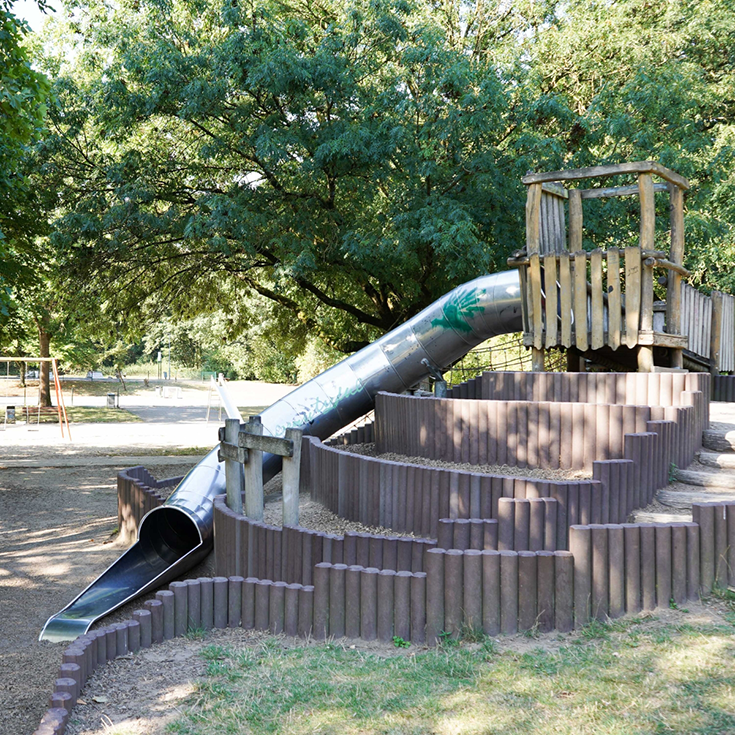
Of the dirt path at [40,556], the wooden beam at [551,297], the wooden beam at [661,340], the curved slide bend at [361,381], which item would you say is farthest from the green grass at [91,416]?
the wooden beam at [661,340]

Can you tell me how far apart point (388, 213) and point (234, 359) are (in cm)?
3700

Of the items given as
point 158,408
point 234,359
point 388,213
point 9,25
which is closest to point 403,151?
point 388,213

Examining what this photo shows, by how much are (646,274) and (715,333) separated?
10.6 feet

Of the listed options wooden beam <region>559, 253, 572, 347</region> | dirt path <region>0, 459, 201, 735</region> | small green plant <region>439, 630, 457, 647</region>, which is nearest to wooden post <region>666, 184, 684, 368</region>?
wooden beam <region>559, 253, 572, 347</region>

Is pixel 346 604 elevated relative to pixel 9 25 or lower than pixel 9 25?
lower

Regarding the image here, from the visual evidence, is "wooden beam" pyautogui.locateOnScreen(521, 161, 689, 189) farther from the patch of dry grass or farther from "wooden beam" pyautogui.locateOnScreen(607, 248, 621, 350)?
the patch of dry grass

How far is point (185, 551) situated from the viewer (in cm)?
837

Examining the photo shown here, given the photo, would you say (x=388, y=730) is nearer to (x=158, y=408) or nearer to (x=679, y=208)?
(x=679, y=208)

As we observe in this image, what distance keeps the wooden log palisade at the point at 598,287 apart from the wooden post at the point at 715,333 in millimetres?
1798

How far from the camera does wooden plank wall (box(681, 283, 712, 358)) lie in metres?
9.63

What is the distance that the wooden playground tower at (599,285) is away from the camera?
845cm

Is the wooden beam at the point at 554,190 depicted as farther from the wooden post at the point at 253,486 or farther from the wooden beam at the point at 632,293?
the wooden post at the point at 253,486

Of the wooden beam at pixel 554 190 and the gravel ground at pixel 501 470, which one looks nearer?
the gravel ground at pixel 501 470

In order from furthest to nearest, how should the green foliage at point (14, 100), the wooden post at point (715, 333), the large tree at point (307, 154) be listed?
the large tree at point (307, 154) → the wooden post at point (715, 333) → the green foliage at point (14, 100)
